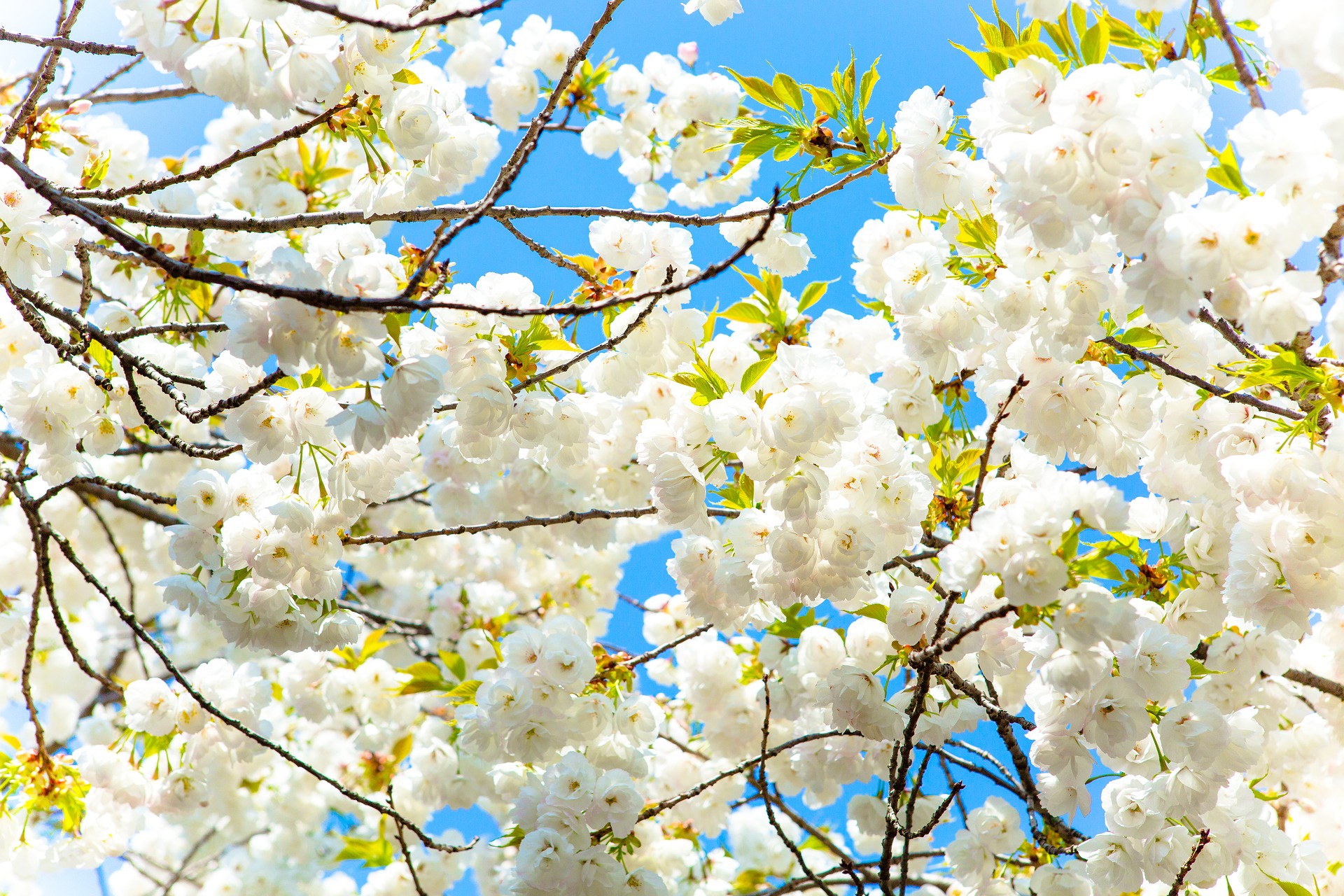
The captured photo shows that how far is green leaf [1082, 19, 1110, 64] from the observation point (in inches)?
64.6

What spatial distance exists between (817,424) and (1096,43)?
88cm

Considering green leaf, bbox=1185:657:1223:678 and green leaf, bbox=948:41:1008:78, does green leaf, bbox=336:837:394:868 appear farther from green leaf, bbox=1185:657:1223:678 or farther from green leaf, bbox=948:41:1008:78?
green leaf, bbox=948:41:1008:78

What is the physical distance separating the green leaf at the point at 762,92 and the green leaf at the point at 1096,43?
29.2 inches

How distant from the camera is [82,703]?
530 centimetres

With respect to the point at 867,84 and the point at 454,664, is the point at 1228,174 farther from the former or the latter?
the point at 454,664

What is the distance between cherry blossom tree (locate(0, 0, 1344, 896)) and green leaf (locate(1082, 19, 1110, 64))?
5cm

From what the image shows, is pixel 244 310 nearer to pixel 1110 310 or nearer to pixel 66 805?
pixel 1110 310

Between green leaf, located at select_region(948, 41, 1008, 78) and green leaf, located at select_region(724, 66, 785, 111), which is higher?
green leaf, located at select_region(724, 66, 785, 111)

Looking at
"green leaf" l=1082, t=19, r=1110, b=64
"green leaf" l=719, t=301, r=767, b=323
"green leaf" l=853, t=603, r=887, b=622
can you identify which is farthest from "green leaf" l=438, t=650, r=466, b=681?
"green leaf" l=1082, t=19, r=1110, b=64

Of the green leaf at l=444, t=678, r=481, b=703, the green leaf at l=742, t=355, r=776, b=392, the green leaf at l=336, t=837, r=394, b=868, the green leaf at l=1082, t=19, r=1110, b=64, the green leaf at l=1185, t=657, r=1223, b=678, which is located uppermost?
the green leaf at l=1082, t=19, r=1110, b=64

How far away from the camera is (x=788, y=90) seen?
84.7 inches

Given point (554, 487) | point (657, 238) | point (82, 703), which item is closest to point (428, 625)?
point (554, 487)

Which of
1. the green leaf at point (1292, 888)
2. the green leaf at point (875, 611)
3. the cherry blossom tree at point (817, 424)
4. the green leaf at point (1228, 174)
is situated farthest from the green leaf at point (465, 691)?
the green leaf at point (1228, 174)

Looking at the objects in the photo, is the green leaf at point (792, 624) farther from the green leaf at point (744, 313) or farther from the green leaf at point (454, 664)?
the green leaf at point (454, 664)
